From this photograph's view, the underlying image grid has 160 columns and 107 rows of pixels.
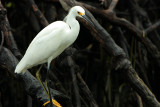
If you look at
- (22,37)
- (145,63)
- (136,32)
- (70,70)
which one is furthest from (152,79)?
(22,37)

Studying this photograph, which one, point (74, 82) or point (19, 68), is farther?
point (74, 82)

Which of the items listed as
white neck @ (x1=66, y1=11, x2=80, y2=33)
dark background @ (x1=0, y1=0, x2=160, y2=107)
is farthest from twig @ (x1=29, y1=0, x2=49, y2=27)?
white neck @ (x1=66, y1=11, x2=80, y2=33)

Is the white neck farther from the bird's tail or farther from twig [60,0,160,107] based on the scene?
the bird's tail

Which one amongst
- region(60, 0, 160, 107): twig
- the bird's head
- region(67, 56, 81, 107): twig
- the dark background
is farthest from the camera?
the dark background

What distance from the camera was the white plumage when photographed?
1917 millimetres

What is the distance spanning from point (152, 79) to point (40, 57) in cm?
188

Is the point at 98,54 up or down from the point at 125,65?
down

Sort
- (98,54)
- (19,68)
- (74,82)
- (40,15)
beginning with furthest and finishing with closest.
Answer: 1. (98,54)
2. (40,15)
3. (74,82)
4. (19,68)

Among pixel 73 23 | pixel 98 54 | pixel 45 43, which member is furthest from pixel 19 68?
pixel 98 54

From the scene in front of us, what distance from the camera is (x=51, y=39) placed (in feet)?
6.40

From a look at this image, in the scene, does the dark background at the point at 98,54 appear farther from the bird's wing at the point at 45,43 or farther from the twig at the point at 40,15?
the bird's wing at the point at 45,43

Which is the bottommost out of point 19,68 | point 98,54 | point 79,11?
point 98,54

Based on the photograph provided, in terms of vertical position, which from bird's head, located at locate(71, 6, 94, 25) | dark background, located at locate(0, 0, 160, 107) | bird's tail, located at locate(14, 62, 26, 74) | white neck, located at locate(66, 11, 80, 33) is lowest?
dark background, located at locate(0, 0, 160, 107)

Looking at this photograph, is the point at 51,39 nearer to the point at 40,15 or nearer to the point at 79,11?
the point at 79,11
